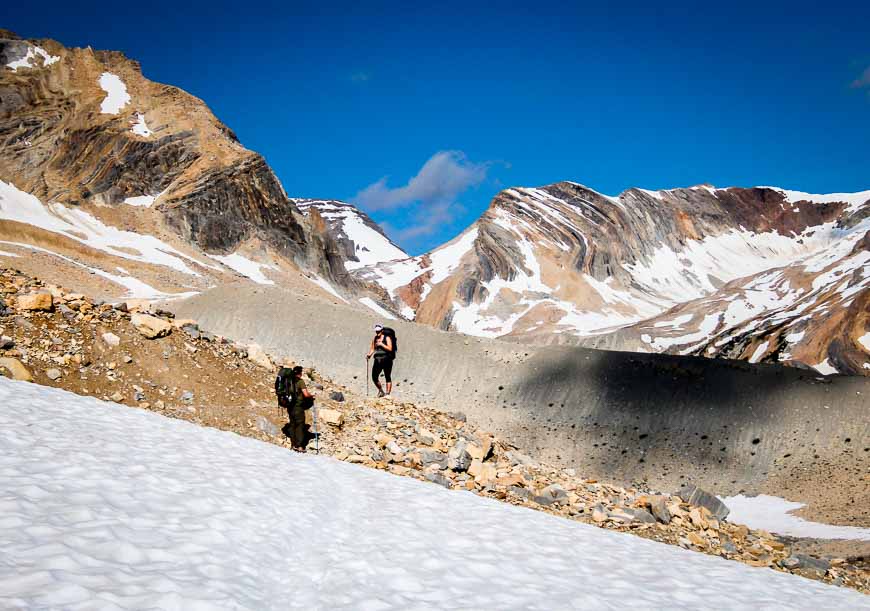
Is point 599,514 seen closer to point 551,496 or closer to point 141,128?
point 551,496

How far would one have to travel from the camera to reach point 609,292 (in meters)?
125

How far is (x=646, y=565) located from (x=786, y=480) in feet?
64.2

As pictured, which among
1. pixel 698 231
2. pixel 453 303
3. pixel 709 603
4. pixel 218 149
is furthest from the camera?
pixel 698 231

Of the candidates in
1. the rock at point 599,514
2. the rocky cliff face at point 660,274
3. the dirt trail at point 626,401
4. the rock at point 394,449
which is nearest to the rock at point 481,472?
the rock at point 394,449

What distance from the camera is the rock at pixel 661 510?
12.6m

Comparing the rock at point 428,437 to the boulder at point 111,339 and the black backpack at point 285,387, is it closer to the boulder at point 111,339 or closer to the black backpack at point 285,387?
the black backpack at point 285,387

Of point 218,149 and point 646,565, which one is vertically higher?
point 218,149

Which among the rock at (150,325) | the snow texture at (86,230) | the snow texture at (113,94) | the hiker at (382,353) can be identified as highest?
the snow texture at (113,94)

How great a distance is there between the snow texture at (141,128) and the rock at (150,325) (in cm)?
7358

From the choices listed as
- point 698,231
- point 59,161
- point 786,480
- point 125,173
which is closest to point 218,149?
point 125,173

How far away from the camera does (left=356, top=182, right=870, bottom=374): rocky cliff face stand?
6425 centimetres

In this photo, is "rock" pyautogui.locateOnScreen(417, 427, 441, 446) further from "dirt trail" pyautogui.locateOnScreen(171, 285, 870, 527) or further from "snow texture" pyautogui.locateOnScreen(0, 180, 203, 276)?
"snow texture" pyautogui.locateOnScreen(0, 180, 203, 276)

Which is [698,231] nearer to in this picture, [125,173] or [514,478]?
[125,173]

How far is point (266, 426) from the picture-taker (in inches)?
534
